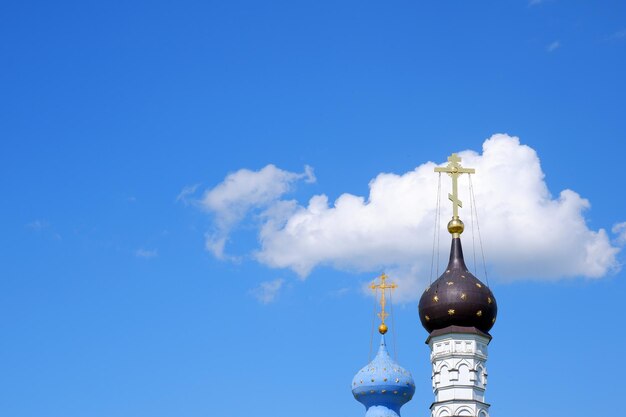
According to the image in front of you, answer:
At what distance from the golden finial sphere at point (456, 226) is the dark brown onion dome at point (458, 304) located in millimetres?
1358

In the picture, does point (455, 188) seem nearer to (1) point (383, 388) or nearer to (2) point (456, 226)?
(2) point (456, 226)

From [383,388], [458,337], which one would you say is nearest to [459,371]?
[458,337]

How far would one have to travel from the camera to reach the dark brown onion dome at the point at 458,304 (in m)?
28.6

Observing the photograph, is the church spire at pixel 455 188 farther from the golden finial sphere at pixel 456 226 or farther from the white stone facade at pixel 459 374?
the white stone facade at pixel 459 374

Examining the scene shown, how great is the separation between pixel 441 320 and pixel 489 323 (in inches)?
49.9

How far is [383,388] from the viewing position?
3322 centimetres

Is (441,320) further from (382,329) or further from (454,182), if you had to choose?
(382,329)

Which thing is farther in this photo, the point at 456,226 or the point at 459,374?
the point at 456,226

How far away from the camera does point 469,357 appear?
2827 centimetres

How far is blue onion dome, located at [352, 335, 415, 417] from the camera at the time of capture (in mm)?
33250

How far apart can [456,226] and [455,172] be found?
1634 mm

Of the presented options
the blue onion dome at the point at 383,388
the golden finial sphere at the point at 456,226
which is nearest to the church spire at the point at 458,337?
the golden finial sphere at the point at 456,226

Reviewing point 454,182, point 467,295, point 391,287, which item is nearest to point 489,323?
point 467,295

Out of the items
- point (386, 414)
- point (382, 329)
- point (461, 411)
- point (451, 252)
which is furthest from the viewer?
point (382, 329)
